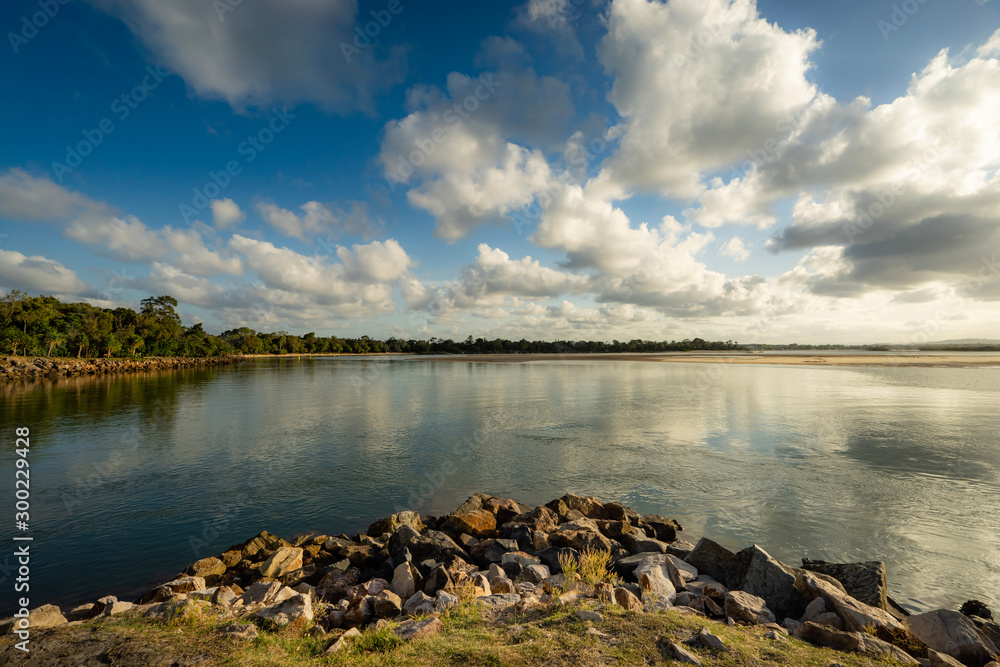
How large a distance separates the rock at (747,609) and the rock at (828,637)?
0.75 metres

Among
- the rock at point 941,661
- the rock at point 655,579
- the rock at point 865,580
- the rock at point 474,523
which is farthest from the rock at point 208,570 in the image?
the rock at point 865,580

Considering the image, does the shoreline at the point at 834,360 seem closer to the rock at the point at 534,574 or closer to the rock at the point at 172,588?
the rock at the point at 534,574

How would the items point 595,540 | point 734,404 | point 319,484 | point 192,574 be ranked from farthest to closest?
point 734,404 < point 319,484 < point 595,540 < point 192,574

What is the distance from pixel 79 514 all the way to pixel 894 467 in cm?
3297

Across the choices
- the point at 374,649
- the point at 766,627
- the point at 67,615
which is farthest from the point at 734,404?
the point at 67,615

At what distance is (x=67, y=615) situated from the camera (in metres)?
8.78

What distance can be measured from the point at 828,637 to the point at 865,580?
334 centimetres

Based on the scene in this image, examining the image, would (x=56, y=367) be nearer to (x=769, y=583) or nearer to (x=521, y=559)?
(x=521, y=559)

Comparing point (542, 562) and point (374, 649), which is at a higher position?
point (374, 649)

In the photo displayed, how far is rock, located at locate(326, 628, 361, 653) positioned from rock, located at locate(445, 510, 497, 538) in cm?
664

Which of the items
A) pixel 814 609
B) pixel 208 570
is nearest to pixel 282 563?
pixel 208 570

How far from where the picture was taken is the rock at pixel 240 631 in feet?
22.5

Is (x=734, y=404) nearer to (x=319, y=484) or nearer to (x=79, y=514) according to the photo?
(x=319, y=484)

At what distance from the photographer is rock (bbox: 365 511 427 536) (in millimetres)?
13555
